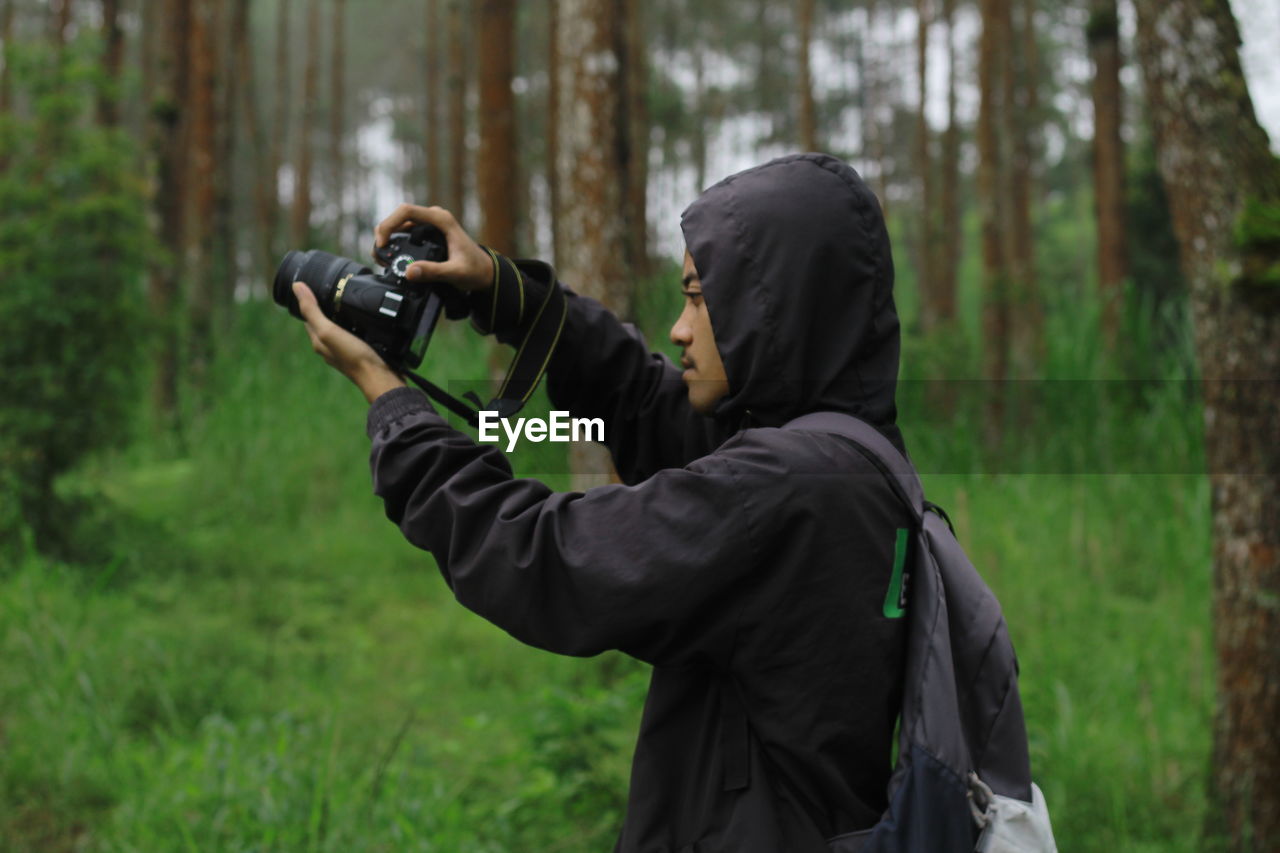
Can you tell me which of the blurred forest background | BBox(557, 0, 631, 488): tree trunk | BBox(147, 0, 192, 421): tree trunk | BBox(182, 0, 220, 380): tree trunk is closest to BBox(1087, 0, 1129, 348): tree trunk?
the blurred forest background

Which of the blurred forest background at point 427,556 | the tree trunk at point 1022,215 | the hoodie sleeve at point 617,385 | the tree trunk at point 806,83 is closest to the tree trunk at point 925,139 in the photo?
the tree trunk at point 1022,215

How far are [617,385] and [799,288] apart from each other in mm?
755

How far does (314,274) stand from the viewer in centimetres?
213

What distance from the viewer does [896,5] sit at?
2998 centimetres

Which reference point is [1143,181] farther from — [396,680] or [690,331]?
[690,331]

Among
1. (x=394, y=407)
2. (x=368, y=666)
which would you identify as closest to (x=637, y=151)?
(x=368, y=666)

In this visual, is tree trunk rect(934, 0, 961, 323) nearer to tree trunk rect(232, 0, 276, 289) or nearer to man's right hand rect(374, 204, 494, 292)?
tree trunk rect(232, 0, 276, 289)

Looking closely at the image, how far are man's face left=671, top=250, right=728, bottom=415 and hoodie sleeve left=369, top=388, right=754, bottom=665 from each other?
0.27m

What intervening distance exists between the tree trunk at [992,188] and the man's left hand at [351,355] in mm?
9492

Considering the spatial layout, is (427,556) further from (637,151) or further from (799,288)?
(637,151)

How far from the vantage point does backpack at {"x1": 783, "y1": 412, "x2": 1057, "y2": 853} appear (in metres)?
1.67

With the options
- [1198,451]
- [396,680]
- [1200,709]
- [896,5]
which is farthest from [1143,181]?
[896,5]

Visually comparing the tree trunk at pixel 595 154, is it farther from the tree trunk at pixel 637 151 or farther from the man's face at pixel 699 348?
the man's face at pixel 699 348

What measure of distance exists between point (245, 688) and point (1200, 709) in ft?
13.8
